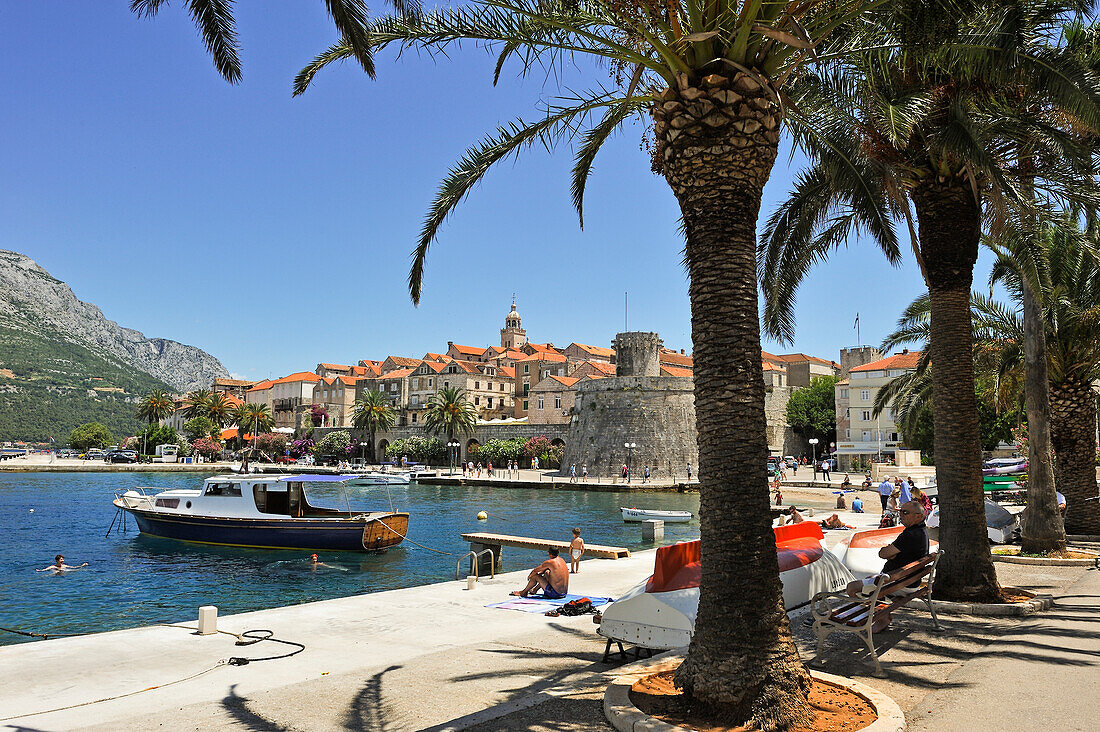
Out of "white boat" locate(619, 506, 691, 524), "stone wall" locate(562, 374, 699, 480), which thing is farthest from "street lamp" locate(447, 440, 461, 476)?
"white boat" locate(619, 506, 691, 524)

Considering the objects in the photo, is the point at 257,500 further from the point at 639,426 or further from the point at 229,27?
the point at 639,426

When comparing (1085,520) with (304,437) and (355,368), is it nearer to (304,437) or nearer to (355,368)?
(304,437)

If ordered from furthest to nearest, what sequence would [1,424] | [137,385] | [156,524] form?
[137,385] < [1,424] < [156,524]

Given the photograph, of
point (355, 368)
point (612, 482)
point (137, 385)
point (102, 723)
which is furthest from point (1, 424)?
point (102, 723)

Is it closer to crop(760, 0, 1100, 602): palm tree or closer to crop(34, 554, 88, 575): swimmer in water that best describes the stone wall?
crop(34, 554, 88, 575): swimmer in water

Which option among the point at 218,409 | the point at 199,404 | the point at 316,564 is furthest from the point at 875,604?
the point at 199,404

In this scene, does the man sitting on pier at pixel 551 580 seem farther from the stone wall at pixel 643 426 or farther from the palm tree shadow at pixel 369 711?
the stone wall at pixel 643 426

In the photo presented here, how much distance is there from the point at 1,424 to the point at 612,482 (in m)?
135

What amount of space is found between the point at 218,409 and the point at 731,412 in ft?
329

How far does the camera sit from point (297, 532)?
23203 millimetres

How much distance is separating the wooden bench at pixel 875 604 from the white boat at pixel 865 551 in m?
2.04

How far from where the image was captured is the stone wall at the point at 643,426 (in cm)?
5681

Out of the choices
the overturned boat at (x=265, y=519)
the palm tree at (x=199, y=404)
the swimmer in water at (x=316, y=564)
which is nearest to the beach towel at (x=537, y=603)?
the swimmer in water at (x=316, y=564)

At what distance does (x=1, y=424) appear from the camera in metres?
137
